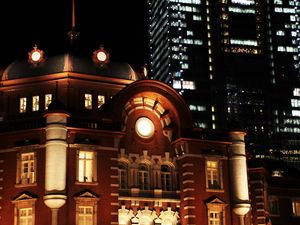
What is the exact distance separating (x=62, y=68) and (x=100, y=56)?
342 centimetres

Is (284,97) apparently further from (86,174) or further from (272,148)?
(86,174)

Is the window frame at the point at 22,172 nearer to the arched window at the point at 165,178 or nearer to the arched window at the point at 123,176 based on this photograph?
the arched window at the point at 123,176

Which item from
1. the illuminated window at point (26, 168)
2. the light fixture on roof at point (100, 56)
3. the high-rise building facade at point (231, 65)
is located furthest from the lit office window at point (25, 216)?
the high-rise building facade at point (231, 65)

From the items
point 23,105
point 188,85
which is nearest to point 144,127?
point 23,105

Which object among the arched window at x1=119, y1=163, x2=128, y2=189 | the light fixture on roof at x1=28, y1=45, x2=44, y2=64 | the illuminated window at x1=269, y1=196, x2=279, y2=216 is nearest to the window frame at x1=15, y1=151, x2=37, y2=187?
the arched window at x1=119, y1=163, x2=128, y2=189

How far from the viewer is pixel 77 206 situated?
38250 millimetres

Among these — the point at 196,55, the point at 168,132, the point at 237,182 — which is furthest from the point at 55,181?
the point at 196,55

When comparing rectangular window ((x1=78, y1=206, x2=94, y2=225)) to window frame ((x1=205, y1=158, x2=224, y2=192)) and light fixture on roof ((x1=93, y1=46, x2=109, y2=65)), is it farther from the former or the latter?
light fixture on roof ((x1=93, y1=46, x2=109, y2=65))

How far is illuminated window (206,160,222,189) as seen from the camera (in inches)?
1711

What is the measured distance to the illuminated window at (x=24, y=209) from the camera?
38094 millimetres

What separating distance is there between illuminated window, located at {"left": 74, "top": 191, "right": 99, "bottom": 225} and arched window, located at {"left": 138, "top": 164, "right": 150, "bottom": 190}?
462 centimetres

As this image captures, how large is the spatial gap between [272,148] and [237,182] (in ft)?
330

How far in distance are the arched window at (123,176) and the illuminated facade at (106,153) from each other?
73mm

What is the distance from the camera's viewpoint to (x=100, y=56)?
46.9 m
